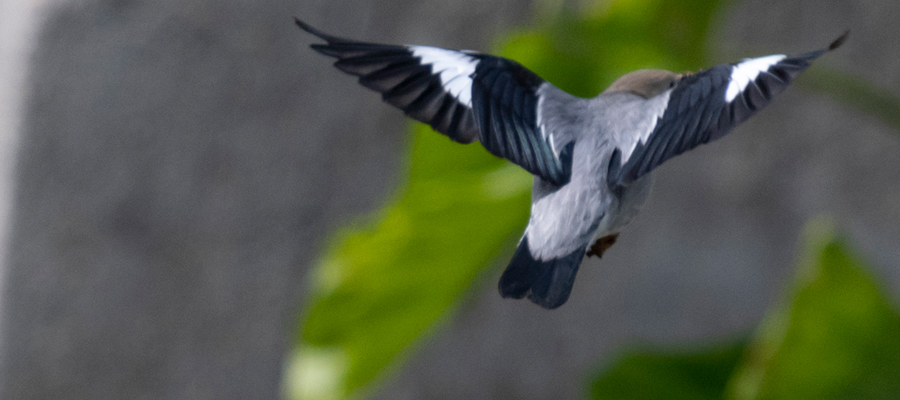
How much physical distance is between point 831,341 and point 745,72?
53cm

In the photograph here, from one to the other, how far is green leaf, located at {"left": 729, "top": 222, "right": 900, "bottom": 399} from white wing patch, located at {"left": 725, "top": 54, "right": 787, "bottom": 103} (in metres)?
0.50

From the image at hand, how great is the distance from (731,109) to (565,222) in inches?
1.5

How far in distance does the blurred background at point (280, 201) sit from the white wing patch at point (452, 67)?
0.78 metres

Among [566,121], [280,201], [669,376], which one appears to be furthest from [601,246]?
[280,201]

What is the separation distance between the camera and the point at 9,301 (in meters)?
1.09

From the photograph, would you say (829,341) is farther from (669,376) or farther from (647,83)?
(647,83)

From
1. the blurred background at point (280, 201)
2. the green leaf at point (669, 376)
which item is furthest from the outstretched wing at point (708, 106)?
the blurred background at point (280, 201)

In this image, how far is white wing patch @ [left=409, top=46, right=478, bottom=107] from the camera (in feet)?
0.59

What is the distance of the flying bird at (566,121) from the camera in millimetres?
138

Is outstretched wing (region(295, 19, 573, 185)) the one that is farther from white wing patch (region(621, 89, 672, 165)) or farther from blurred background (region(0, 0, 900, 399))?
blurred background (region(0, 0, 900, 399))

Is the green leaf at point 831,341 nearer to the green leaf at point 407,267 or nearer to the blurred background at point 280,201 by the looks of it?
the green leaf at point 407,267

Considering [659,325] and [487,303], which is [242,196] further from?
[659,325]

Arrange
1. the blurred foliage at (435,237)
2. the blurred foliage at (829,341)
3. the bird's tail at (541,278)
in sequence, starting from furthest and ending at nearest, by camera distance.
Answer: the blurred foliage at (829,341) → the blurred foliage at (435,237) → the bird's tail at (541,278)

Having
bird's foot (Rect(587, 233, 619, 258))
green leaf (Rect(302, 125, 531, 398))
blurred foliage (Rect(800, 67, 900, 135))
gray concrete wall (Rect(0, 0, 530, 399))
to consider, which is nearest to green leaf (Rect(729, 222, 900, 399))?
blurred foliage (Rect(800, 67, 900, 135))
